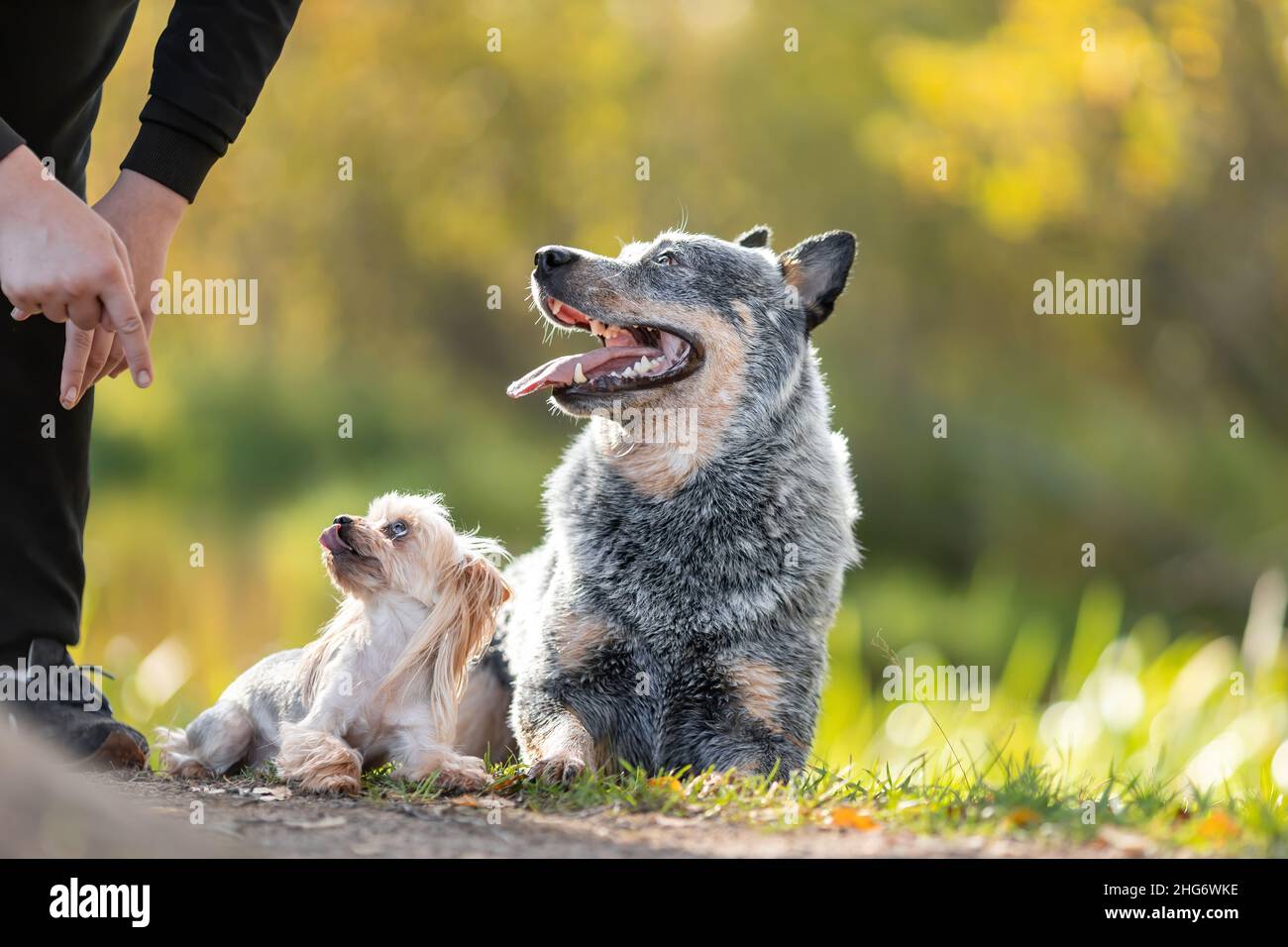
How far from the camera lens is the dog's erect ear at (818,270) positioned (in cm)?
442

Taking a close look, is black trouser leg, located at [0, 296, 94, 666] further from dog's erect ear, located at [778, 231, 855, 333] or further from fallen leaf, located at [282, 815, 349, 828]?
dog's erect ear, located at [778, 231, 855, 333]

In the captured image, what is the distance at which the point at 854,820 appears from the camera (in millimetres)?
3084

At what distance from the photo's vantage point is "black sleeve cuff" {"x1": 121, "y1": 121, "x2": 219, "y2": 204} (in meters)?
3.48

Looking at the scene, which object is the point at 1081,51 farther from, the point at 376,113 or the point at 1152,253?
the point at 376,113

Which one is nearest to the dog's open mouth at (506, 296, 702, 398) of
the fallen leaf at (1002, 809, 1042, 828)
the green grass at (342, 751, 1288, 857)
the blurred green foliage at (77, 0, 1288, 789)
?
the green grass at (342, 751, 1288, 857)

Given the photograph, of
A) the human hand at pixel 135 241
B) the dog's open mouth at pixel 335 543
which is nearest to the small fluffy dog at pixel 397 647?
the dog's open mouth at pixel 335 543

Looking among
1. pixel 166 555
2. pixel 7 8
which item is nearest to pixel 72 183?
pixel 7 8

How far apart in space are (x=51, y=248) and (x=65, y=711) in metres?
1.37

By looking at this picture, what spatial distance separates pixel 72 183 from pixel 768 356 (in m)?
2.14

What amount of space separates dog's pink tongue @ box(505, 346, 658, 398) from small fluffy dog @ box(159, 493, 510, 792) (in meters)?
Result: 0.45

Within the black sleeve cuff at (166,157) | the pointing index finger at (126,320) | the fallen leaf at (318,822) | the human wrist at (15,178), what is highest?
the black sleeve cuff at (166,157)

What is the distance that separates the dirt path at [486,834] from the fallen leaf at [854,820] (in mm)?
38

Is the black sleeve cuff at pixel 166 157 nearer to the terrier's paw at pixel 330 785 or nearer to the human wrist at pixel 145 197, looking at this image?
the human wrist at pixel 145 197
